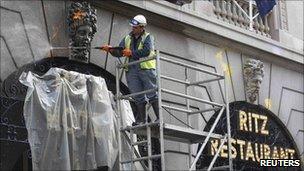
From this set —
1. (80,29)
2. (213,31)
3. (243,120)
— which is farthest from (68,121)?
(243,120)

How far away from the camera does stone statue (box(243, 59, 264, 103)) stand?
1712 cm

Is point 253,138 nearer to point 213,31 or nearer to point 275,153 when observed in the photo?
point 275,153

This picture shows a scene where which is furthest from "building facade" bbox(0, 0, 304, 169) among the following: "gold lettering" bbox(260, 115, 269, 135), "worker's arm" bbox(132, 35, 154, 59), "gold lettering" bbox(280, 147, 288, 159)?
"worker's arm" bbox(132, 35, 154, 59)

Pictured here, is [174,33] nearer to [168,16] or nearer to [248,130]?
[168,16]

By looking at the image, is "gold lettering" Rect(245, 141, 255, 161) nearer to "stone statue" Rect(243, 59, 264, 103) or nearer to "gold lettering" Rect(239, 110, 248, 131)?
"gold lettering" Rect(239, 110, 248, 131)

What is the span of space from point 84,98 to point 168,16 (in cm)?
381

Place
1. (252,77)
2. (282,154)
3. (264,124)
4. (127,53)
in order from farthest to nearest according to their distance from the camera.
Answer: (282,154) < (264,124) < (252,77) < (127,53)

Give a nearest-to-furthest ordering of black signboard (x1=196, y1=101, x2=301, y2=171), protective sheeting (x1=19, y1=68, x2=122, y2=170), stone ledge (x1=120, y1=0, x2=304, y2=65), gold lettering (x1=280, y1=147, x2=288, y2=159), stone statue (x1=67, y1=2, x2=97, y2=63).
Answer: protective sheeting (x1=19, y1=68, x2=122, y2=170) < stone statue (x1=67, y1=2, x2=97, y2=63) < stone ledge (x1=120, y1=0, x2=304, y2=65) < black signboard (x1=196, y1=101, x2=301, y2=171) < gold lettering (x1=280, y1=147, x2=288, y2=159)

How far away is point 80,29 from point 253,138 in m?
6.00

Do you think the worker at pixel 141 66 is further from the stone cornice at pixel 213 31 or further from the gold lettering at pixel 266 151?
the gold lettering at pixel 266 151

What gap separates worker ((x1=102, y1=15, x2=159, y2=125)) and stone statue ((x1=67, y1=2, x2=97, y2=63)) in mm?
1039

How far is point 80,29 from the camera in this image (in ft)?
42.5

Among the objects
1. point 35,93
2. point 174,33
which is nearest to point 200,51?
point 174,33

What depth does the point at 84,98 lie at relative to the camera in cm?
1176
